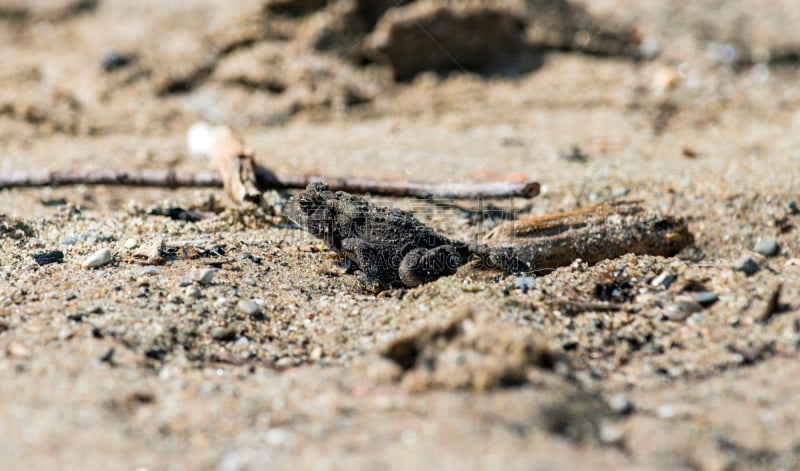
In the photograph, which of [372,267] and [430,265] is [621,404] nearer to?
[430,265]

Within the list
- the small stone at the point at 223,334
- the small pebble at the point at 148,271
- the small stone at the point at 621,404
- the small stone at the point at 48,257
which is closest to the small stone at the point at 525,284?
the small stone at the point at 621,404

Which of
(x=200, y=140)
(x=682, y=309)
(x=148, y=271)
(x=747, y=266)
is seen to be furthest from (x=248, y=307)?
(x=200, y=140)

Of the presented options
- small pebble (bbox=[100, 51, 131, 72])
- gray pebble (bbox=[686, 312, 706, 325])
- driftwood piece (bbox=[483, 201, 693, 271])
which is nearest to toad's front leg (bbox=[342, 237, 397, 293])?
driftwood piece (bbox=[483, 201, 693, 271])

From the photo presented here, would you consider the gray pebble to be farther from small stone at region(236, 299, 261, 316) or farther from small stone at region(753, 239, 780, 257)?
small stone at region(236, 299, 261, 316)

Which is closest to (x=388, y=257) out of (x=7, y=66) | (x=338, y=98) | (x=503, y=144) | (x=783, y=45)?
(x=503, y=144)

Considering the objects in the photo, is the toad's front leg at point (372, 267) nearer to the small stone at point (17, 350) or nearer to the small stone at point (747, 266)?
the small stone at point (17, 350)

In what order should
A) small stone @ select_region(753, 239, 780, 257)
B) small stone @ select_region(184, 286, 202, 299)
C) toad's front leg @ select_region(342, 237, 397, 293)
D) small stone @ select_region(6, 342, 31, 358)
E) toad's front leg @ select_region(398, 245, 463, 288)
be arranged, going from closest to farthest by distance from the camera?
small stone @ select_region(6, 342, 31, 358) < small stone @ select_region(184, 286, 202, 299) < toad's front leg @ select_region(398, 245, 463, 288) < toad's front leg @ select_region(342, 237, 397, 293) < small stone @ select_region(753, 239, 780, 257)
